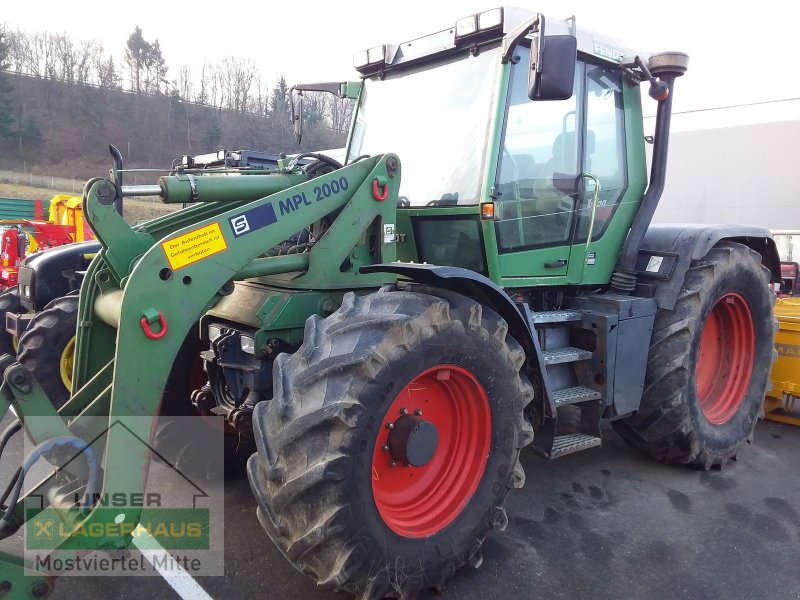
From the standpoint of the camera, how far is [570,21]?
366 cm

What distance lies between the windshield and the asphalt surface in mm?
2049

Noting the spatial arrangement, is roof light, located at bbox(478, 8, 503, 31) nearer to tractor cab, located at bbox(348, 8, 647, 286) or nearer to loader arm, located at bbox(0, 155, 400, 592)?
tractor cab, located at bbox(348, 8, 647, 286)

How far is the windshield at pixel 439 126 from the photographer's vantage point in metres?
3.57

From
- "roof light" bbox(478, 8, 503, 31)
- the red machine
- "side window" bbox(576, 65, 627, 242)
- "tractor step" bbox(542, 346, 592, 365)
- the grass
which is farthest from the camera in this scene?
the grass

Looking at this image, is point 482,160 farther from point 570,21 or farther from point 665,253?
point 665,253

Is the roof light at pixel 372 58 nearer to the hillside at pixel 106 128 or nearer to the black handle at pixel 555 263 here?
the black handle at pixel 555 263

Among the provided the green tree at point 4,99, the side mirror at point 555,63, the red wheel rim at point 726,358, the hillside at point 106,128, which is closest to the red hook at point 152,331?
the side mirror at point 555,63

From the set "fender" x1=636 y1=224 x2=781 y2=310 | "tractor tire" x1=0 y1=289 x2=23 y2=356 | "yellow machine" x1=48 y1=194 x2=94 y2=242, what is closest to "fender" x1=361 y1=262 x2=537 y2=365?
"fender" x1=636 y1=224 x2=781 y2=310

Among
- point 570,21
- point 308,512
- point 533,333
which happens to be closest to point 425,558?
point 308,512

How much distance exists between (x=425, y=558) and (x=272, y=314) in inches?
54.1

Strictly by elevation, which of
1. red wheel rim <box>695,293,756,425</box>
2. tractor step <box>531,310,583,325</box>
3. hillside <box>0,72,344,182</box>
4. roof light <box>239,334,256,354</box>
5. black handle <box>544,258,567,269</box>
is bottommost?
red wheel rim <box>695,293,756,425</box>

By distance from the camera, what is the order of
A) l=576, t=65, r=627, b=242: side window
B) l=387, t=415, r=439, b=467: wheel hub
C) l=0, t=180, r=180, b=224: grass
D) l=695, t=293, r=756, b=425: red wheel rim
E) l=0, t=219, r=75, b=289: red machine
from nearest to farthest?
l=387, t=415, r=439, b=467: wheel hub
l=576, t=65, r=627, b=242: side window
l=695, t=293, r=756, b=425: red wheel rim
l=0, t=219, r=75, b=289: red machine
l=0, t=180, r=180, b=224: grass

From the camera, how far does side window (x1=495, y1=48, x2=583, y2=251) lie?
357cm

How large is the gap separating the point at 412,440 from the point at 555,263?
1.84 metres
